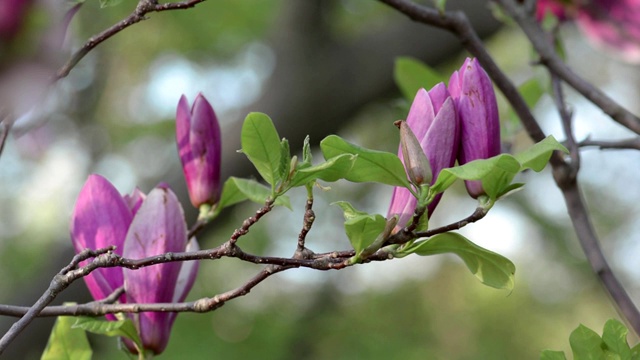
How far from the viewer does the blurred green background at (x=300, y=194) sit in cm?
242

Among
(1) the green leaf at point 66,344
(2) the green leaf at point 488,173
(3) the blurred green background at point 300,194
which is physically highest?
(2) the green leaf at point 488,173

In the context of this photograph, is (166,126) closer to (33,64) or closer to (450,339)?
(450,339)

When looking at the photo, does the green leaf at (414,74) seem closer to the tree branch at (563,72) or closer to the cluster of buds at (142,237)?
the tree branch at (563,72)

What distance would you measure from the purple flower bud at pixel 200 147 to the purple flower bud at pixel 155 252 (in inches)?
2.2

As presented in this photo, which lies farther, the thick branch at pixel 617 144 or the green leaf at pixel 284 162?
the thick branch at pixel 617 144

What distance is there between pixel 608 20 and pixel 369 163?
0.61 m

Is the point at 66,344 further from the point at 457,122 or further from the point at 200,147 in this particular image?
the point at 457,122

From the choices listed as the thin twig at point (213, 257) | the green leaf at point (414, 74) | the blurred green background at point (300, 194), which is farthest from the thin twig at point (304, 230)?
the blurred green background at point (300, 194)

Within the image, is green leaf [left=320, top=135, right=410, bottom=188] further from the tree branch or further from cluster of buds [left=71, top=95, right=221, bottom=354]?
the tree branch

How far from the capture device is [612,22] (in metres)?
0.88

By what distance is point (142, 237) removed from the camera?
1.51 feet

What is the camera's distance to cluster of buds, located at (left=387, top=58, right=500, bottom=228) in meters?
0.40

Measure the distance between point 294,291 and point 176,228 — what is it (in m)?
3.16

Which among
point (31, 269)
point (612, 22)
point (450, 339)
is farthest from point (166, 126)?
point (612, 22)
